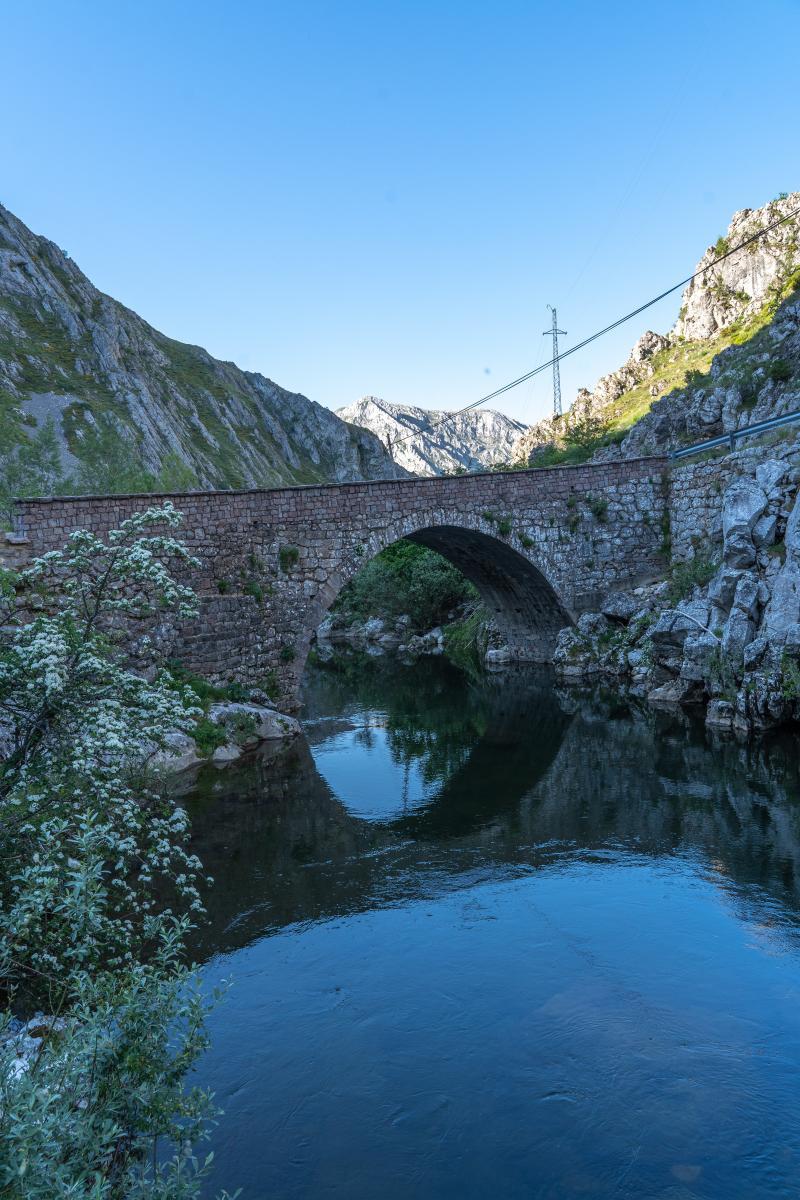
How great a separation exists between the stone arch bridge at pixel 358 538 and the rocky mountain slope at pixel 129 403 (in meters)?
25.5

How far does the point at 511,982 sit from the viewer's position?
25.8ft

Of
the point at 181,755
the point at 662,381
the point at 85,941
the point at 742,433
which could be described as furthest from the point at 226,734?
the point at 662,381

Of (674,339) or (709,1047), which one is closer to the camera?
(709,1047)

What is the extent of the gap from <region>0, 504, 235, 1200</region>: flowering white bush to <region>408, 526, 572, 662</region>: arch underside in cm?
1685

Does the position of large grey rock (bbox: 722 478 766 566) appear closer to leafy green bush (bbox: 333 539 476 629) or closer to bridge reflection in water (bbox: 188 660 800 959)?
bridge reflection in water (bbox: 188 660 800 959)

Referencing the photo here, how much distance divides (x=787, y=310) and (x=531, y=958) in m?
32.6

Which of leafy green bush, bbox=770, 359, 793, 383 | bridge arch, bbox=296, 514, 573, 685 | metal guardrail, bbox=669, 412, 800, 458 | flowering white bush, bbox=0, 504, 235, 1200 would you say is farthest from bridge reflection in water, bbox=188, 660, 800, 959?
leafy green bush, bbox=770, 359, 793, 383

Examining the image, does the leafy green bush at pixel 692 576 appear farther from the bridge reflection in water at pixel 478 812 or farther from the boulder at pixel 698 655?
the bridge reflection in water at pixel 478 812

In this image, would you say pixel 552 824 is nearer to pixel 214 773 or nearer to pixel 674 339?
pixel 214 773

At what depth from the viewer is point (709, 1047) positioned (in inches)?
259

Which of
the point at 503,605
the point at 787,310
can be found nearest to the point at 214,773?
the point at 503,605

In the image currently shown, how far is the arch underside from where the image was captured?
2517 cm

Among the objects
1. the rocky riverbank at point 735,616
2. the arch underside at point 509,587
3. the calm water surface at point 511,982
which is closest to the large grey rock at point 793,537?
the rocky riverbank at point 735,616

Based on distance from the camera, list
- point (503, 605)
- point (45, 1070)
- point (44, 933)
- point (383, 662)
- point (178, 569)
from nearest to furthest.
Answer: point (45, 1070) → point (44, 933) → point (178, 569) → point (503, 605) → point (383, 662)
